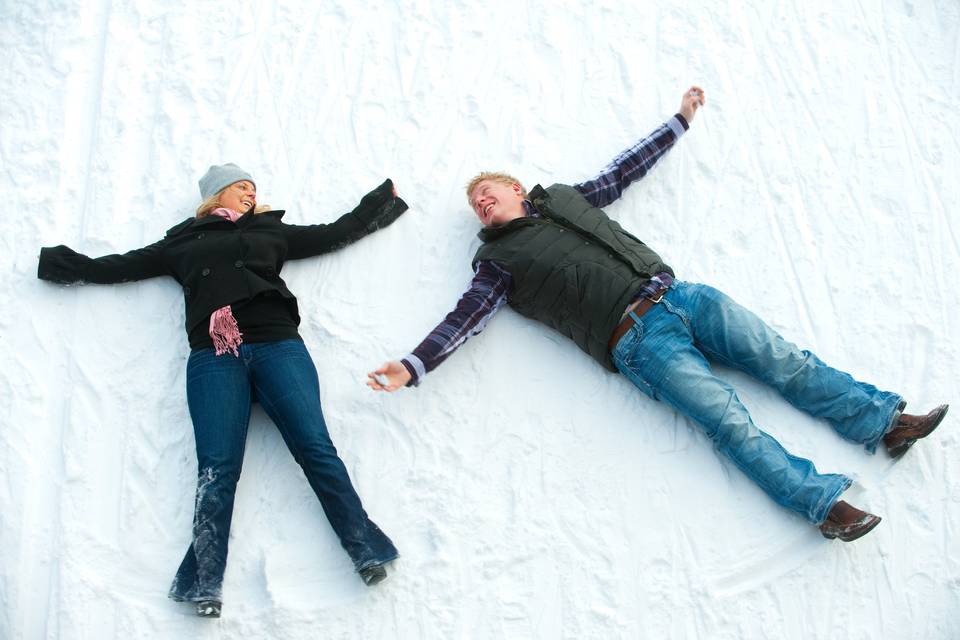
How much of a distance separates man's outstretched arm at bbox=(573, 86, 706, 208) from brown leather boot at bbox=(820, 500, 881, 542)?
5.15 ft

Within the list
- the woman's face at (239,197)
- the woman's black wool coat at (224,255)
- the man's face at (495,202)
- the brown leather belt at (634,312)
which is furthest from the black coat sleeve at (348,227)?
the brown leather belt at (634,312)

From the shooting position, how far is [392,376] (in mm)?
3215

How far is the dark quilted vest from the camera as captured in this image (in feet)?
10.9

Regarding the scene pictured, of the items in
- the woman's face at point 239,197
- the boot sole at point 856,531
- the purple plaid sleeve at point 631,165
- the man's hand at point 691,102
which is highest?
the man's hand at point 691,102

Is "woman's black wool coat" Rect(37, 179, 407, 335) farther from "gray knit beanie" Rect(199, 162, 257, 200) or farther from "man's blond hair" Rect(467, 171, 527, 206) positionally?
"man's blond hair" Rect(467, 171, 527, 206)

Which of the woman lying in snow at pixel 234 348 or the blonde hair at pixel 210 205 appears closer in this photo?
the woman lying in snow at pixel 234 348

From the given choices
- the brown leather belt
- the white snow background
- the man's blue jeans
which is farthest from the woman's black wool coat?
the man's blue jeans

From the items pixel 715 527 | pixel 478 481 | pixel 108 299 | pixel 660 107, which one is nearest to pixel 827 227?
pixel 660 107

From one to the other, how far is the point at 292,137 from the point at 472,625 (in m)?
2.45

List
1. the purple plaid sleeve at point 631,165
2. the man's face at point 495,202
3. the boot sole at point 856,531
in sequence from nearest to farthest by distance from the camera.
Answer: the boot sole at point 856,531 → the man's face at point 495,202 → the purple plaid sleeve at point 631,165

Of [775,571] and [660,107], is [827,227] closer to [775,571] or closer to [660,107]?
[660,107]

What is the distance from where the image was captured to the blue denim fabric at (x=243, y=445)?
10.2 feet

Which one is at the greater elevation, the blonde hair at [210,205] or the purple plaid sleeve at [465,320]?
the purple plaid sleeve at [465,320]

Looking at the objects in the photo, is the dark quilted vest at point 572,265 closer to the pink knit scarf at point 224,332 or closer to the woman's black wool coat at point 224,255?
the woman's black wool coat at point 224,255
